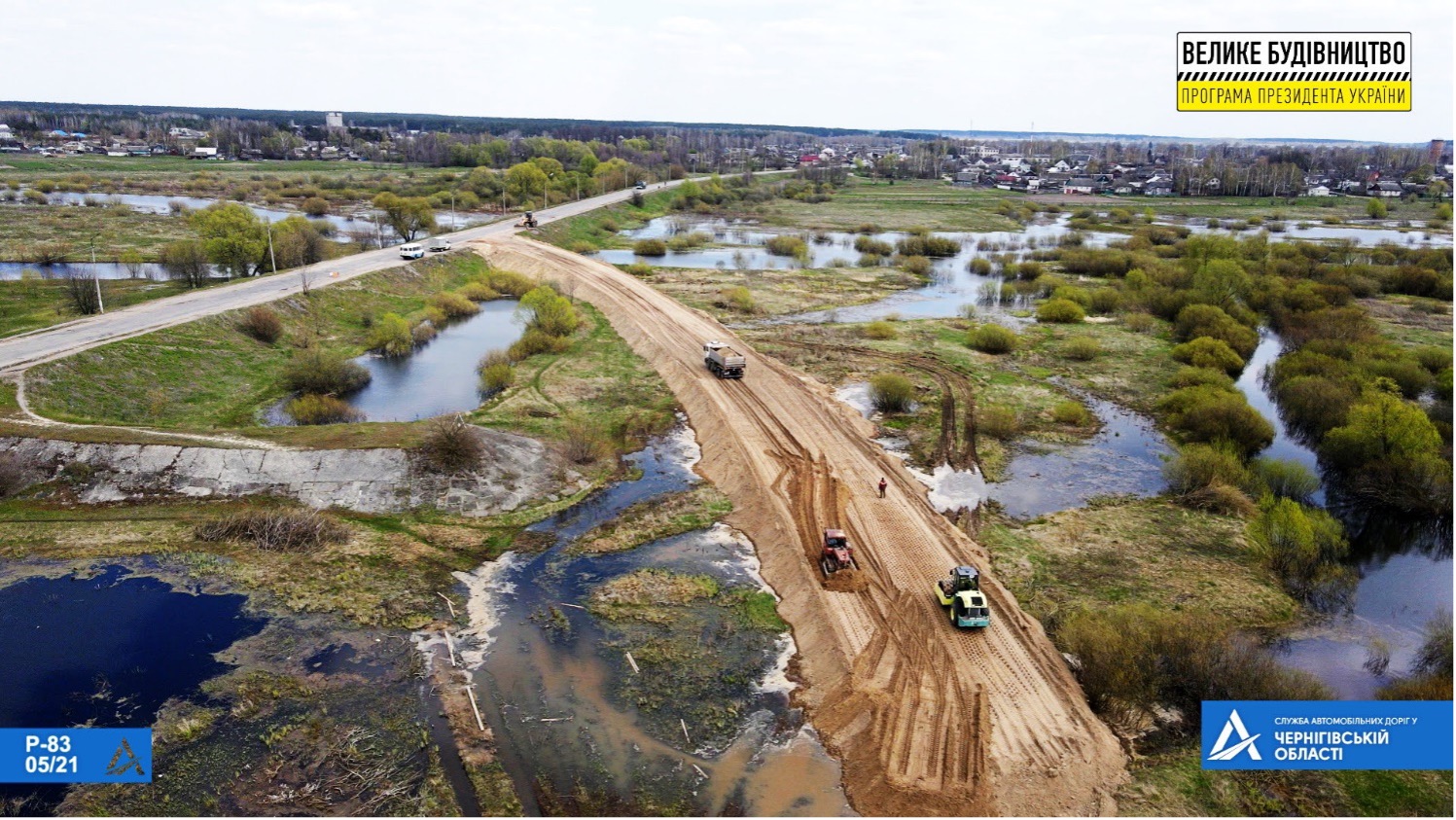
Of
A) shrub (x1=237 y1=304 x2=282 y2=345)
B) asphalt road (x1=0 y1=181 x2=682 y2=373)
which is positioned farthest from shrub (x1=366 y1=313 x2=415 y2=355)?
asphalt road (x1=0 y1=181 x2=682 y2=373)

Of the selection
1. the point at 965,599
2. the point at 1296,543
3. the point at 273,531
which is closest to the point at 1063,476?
the point at 1296,543

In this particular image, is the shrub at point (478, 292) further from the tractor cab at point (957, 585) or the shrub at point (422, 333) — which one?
the tractor cab at point (957, 585)

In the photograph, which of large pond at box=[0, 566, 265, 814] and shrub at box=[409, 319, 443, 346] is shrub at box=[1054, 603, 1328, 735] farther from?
shrub at box=[409, 319, 443, 346]

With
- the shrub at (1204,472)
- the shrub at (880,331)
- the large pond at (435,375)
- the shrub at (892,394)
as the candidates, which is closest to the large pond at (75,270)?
the large pond at (435,375)

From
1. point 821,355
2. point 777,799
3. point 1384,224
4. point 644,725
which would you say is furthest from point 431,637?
point 1384,224

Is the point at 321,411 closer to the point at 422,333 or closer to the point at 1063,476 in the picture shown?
the point at 422,333

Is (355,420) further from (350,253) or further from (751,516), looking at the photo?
(350,253)
